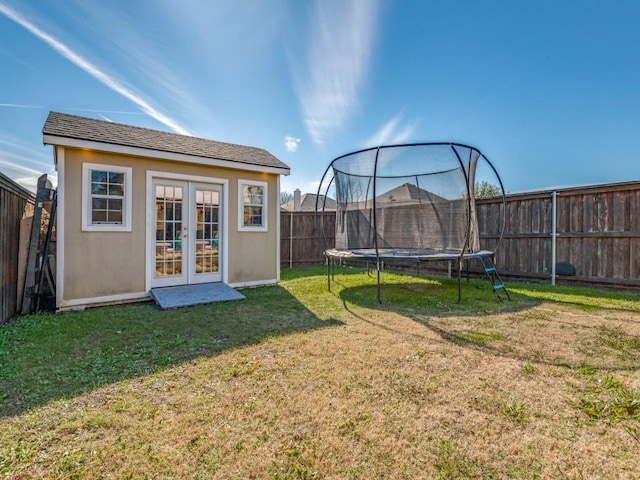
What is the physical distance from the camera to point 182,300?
4715mm

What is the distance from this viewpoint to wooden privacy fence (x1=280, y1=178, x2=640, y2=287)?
5293 mm

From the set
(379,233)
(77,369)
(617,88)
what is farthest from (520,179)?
(77,369)

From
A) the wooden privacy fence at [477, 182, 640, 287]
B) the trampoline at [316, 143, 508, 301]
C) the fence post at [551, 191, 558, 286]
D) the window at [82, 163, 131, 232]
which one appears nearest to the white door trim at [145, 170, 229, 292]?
the window at [82, 163, 131, 232]

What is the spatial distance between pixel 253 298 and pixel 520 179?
20611mm

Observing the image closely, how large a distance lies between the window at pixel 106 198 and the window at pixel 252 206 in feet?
6.39

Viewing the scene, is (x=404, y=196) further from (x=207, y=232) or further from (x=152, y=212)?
(x=152, y=212)

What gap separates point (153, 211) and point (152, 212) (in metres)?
0.03

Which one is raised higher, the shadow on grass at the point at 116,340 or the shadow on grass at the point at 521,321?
the shadow on grass at the point at 521,321

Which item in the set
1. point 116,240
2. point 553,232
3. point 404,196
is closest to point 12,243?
point 116,240

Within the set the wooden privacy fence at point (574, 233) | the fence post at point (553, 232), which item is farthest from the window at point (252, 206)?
the fence post at point (553, 232)

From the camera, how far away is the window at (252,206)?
6121 mm

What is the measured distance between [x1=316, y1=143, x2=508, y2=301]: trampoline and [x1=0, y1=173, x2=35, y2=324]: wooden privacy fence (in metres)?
4.66

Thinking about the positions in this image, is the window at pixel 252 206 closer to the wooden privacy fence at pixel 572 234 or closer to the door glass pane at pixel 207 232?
the door glass pane at pixel 207 232

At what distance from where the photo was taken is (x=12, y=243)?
4.09 m
